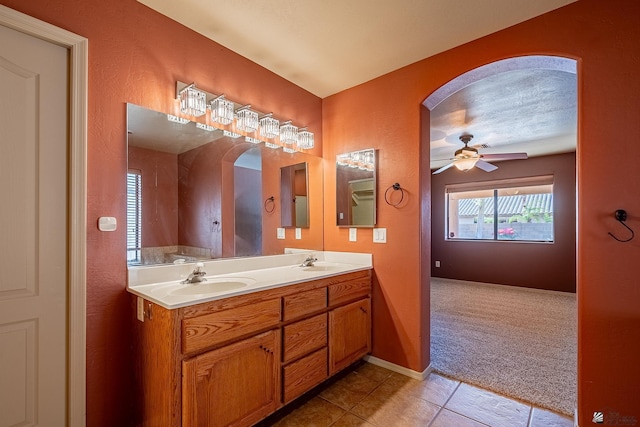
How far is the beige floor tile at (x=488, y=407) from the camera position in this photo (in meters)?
1.76

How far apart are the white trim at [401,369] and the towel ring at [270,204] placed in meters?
1.53

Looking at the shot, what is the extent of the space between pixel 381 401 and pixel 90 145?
2313 mm

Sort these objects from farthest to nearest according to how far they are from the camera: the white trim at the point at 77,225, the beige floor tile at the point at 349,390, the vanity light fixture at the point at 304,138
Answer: the vanity light fixture at the point at 304,138
the beige floor tile at the point at 349,390
the white trim at the point at 77,225

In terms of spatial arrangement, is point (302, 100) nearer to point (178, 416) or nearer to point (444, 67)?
point (444, 67)

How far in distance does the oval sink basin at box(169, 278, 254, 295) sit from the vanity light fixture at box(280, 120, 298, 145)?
4.17 feet

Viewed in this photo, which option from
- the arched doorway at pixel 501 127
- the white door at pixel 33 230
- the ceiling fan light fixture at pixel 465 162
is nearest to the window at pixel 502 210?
the arched doorway at pixel 501 127

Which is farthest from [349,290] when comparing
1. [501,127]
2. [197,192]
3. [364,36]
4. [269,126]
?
[501,127]

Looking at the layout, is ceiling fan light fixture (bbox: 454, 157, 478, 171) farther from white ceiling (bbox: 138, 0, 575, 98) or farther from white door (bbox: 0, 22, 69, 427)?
white door (bbox: 0, 22, 69, 427)

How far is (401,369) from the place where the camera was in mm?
2338

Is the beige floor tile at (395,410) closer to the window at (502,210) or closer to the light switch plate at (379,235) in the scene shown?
the light switch plate at (379,235)

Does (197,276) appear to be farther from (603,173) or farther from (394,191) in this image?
(603,173)

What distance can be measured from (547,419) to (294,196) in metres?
2.37

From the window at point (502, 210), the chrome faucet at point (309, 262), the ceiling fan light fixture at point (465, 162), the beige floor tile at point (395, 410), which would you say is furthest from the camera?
the window at point (502, 210)

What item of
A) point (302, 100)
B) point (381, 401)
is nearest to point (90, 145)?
point (302, 100)
